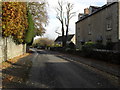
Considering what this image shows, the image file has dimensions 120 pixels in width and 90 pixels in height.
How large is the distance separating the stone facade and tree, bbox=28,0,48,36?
30.3 ft

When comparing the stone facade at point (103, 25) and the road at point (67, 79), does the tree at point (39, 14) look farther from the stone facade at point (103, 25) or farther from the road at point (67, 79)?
the road at point (67, 79)

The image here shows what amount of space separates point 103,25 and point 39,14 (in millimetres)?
14597

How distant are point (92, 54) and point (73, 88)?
12506 millimetres

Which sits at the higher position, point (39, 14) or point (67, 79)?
point (39, 14)

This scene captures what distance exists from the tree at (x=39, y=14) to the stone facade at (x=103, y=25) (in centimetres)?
923

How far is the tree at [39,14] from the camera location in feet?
96.9

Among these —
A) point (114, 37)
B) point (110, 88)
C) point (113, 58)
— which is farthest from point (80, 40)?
point (110, 88)

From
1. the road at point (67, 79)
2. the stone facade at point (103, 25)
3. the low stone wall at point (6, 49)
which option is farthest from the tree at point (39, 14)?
the road at point (67, 79)

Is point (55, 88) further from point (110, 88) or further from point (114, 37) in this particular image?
point (114, 37)

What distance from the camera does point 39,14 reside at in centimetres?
3133

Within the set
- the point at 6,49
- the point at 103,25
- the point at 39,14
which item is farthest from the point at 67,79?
the point at 39,14

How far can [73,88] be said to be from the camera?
18.6 feet

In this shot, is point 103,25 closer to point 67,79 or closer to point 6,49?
point 6,49

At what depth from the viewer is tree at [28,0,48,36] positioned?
2953cm
